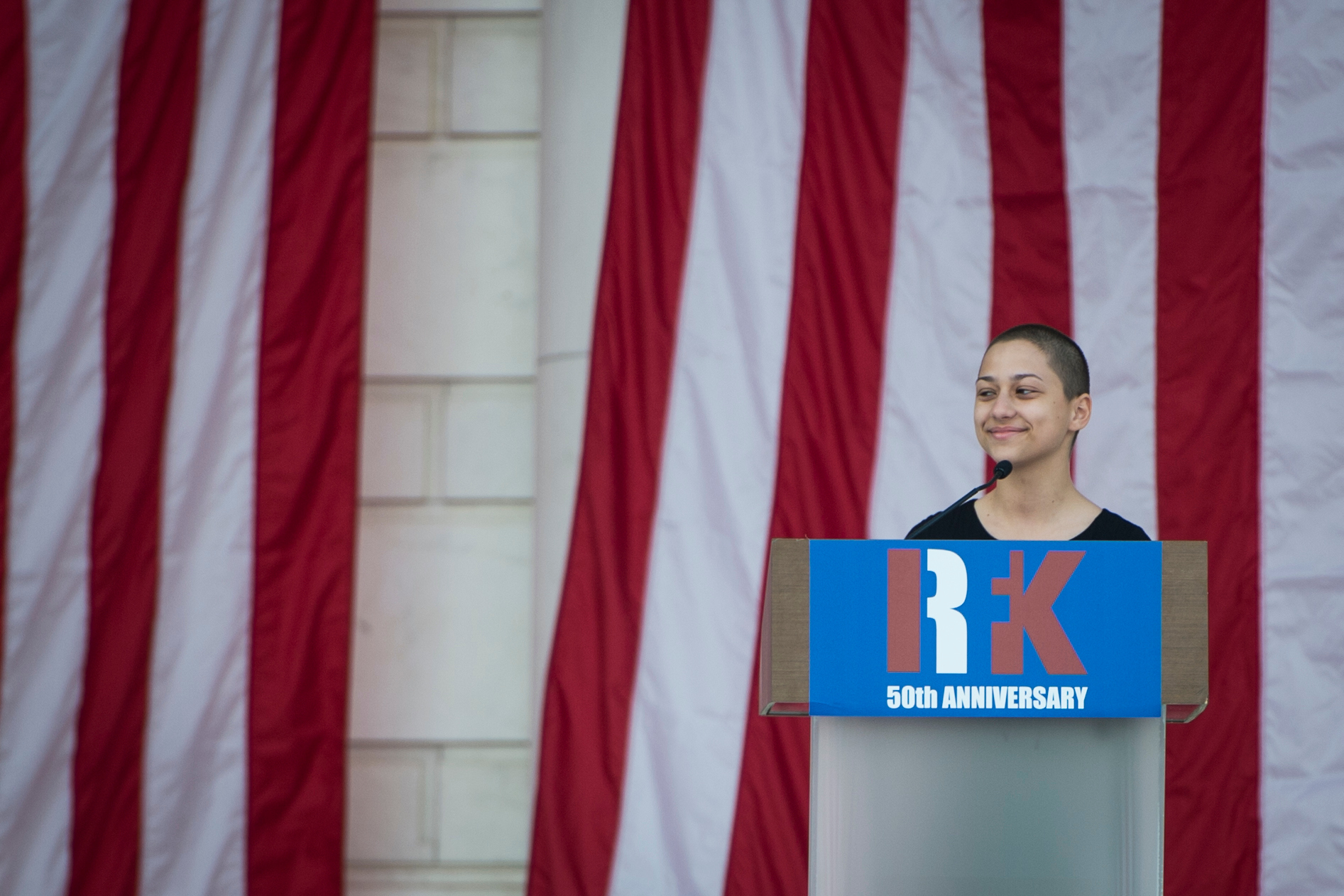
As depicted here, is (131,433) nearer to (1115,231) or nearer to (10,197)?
(10,197)

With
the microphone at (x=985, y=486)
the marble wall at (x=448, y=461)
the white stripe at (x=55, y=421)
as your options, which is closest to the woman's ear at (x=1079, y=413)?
the microphone at (x=985, y=486)

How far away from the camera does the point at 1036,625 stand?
146 cm

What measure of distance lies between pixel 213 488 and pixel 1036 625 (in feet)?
7.91

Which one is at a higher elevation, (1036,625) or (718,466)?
(718,466)

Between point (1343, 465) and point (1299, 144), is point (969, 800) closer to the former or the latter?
point (1343, 465)

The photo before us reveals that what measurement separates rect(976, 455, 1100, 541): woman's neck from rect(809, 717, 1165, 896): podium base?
0.70 meters

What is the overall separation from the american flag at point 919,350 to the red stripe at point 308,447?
61 cm

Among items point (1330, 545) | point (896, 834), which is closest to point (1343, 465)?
point (1330, 545)

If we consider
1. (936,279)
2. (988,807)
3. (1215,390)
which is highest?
(936,279)

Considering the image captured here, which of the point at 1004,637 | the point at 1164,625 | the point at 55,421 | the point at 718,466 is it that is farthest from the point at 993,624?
the point at 55,421

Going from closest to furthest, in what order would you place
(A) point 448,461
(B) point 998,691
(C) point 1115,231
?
(B) point 998,691 < (C) point 1115,231 < (A) point 448,461

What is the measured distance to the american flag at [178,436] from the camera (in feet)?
10.1

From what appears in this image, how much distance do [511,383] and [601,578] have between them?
68cm

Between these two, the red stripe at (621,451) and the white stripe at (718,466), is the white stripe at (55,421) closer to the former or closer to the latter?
the red stripe at (621,451)
